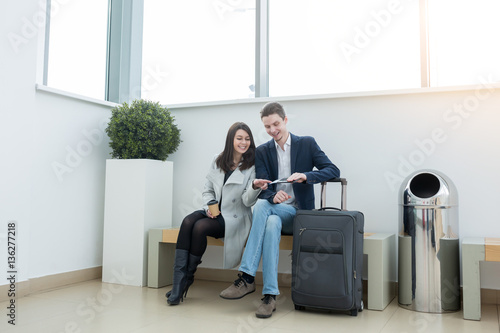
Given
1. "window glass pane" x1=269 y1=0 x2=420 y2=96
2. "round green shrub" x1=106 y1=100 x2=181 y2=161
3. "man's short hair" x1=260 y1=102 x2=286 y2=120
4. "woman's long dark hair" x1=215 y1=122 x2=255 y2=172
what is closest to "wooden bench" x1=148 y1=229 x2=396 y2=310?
"woman's long dark hair" x1=215 y1=122 x2=255 y2=172

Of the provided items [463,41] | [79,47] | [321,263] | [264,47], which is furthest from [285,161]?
[79,47]

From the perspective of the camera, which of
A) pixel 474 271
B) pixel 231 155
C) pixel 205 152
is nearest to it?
pixel 474 271

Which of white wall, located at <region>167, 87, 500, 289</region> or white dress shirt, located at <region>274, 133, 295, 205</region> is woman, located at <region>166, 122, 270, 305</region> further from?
white wall, located at <region>167, 87, 500, 289</region>

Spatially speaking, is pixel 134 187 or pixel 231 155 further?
pixel 134 187

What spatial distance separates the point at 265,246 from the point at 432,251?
2.95 feet

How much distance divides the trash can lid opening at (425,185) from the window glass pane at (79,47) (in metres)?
2.54

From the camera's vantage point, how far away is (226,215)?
8.66 ft

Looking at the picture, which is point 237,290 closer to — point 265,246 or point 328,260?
point 265,246

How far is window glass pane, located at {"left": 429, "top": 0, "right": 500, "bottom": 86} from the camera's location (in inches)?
109

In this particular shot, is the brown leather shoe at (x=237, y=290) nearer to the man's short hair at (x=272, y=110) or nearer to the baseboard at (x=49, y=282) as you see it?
the man's short hair at (x=272, y=110)

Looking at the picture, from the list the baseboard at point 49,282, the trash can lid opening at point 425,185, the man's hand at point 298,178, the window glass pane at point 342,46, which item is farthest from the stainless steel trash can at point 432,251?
the baseboard at point 49,282

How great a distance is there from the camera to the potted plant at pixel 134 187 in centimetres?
302

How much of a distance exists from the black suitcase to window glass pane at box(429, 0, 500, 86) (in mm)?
1287

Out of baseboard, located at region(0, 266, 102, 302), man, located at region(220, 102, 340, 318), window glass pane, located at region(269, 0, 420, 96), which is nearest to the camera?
man, located at region(220, 102, 340, 318)
